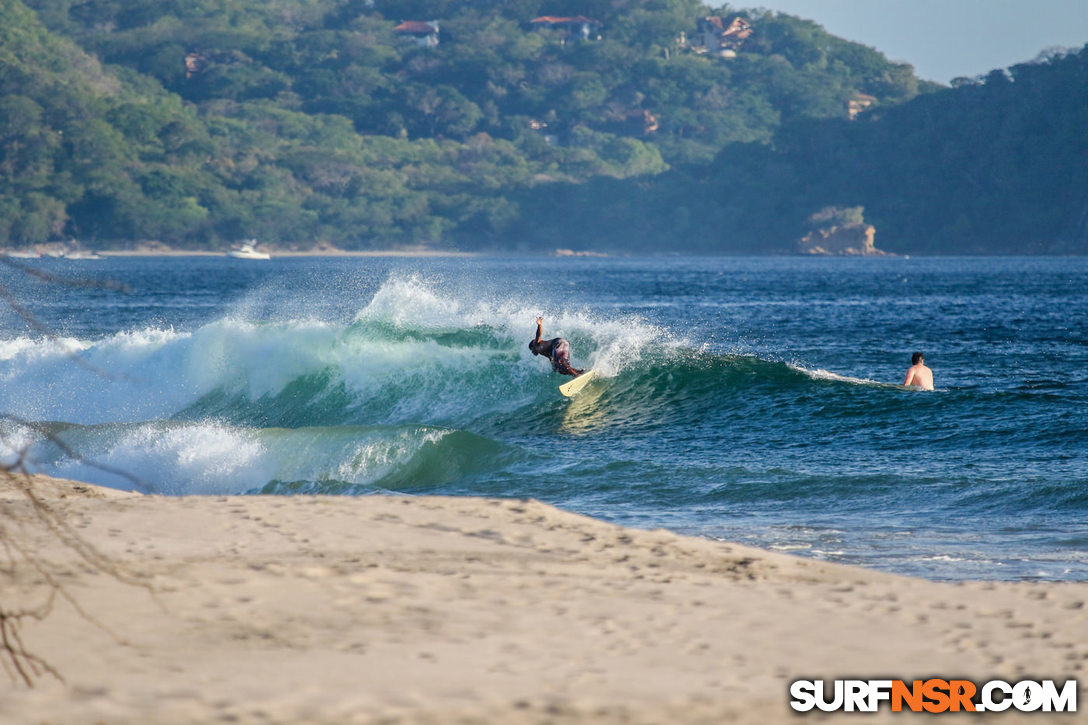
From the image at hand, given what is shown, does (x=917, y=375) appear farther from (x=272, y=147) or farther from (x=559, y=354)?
(x=272, y=147)

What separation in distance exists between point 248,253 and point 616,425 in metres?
126

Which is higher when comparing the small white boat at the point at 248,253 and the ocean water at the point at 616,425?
the small white boat at the point at 248,253

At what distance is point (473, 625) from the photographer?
6.07 meters

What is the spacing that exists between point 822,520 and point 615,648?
19.1 ft

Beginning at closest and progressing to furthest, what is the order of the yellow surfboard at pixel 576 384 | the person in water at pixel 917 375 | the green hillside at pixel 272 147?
the person in water at pixel 917 375
the yellow surfboard at pixel 576 384
the green hillside at pixel 272 147

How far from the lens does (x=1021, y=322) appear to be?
38938 millimetres

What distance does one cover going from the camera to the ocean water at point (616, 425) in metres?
11.2

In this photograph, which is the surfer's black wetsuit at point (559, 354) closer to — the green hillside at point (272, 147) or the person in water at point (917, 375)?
the person in water at point (917, 375)

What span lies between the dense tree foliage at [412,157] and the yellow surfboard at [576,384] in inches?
4634

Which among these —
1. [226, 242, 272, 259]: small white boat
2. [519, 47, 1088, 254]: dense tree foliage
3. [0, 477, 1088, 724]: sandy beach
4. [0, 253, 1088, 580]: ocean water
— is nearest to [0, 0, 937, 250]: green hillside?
[519, 47, 1088, 254]: dense tree foliage

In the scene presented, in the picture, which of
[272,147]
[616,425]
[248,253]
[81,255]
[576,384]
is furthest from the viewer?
[272,147]

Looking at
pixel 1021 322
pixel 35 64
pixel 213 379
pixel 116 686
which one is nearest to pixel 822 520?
pixel 116 686

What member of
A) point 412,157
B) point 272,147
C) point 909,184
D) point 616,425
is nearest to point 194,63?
point 272,147

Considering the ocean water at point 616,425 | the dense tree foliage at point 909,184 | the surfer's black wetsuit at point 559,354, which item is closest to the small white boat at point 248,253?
the dense tree foliage at point 909,184
